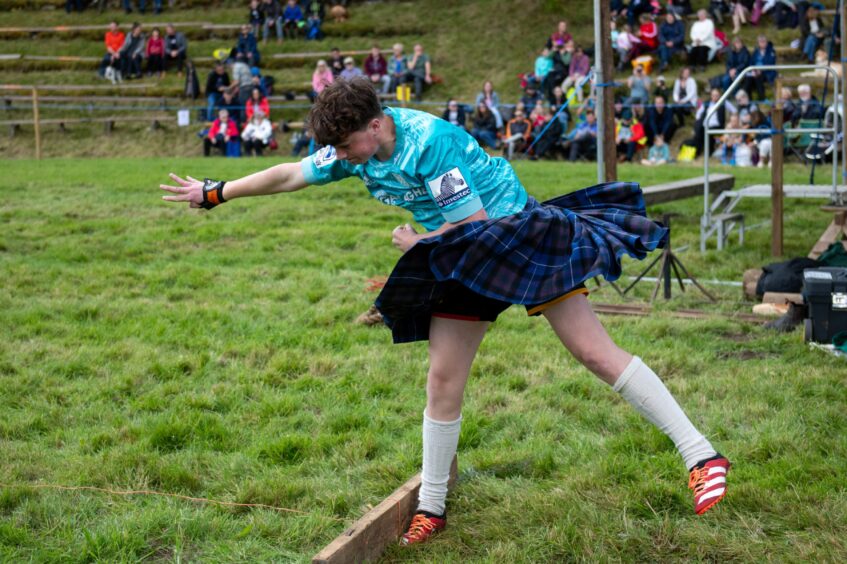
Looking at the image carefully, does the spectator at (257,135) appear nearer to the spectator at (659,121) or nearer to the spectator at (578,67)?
the spectator at (578,67)

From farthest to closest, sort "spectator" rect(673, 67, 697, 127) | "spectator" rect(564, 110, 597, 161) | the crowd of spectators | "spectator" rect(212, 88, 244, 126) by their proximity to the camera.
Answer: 1. "spectator" rect(212, 88, 244, 126)
2. "spectator" rect(673, 67, 697, 127)
3. "spectator" rect(564, 110, 597, 161)
4. the crowd of spectators

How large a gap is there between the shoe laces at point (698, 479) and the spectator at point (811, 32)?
18.1 metres

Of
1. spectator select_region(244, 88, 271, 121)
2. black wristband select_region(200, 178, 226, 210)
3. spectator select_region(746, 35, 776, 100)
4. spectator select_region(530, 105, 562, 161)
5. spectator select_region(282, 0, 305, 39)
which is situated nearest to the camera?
Answer: black wristband select_region(200, 178, 226, 210)

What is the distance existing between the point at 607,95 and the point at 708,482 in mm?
5523

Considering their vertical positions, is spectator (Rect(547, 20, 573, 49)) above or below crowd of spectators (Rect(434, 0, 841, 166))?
above

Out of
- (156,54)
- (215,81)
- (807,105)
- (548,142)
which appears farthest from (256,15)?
(807,105)

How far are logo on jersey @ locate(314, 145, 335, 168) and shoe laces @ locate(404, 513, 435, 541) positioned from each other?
126 cm

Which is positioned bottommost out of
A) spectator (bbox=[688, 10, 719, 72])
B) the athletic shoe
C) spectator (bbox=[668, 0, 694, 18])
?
the athletic shoe

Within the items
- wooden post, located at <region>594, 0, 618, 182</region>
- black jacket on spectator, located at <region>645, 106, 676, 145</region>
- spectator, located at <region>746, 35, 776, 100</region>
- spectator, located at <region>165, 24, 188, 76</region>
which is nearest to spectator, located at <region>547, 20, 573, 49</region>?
black jacket on spectator, located at <region>645, 106, 676, 145</region>

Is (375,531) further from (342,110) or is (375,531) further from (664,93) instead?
(664,93)

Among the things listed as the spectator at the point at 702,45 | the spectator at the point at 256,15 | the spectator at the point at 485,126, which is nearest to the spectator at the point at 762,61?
the spectator at the point at 702,45

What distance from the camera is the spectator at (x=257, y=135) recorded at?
65.8 ft

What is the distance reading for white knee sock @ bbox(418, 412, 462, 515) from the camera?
11.0ft

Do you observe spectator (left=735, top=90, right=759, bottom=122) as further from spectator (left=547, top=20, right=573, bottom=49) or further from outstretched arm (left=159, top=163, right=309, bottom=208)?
outstretched arm (left=159, top=163, right=309, bottom=208)
